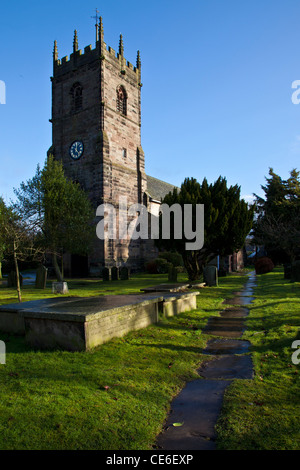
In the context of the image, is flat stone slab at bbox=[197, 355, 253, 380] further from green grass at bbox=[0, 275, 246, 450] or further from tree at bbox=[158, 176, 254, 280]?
tree at bbox=[158, 176, 254, 280]

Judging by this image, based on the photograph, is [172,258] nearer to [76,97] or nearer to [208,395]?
[76,97]

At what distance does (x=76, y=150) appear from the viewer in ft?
89.7

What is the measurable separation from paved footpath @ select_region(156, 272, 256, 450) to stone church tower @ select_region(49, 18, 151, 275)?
19724 mm

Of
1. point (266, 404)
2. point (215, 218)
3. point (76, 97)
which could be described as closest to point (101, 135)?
point (76, 97)

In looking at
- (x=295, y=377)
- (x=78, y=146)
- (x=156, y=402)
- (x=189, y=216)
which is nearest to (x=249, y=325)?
(x=295, y=377)

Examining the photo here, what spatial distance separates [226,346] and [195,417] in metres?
2.72

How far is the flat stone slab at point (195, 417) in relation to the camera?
9.12 feet

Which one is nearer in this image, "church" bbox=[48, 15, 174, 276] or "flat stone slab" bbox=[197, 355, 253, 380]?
"flat stone slab" bbox=[197, 355, 253, 380]

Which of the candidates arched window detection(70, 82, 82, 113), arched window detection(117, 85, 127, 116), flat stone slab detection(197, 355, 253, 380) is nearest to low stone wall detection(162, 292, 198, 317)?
flat stone slab detection(197, 355, 253, 380)

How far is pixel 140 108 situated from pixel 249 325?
27823 mm

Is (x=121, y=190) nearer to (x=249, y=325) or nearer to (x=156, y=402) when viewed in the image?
(x=249, y=325)

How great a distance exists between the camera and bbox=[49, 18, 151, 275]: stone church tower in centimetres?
2575

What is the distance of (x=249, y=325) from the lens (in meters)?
7.36

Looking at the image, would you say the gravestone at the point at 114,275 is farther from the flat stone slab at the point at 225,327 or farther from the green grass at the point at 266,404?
the green grass at the point at 266,404
